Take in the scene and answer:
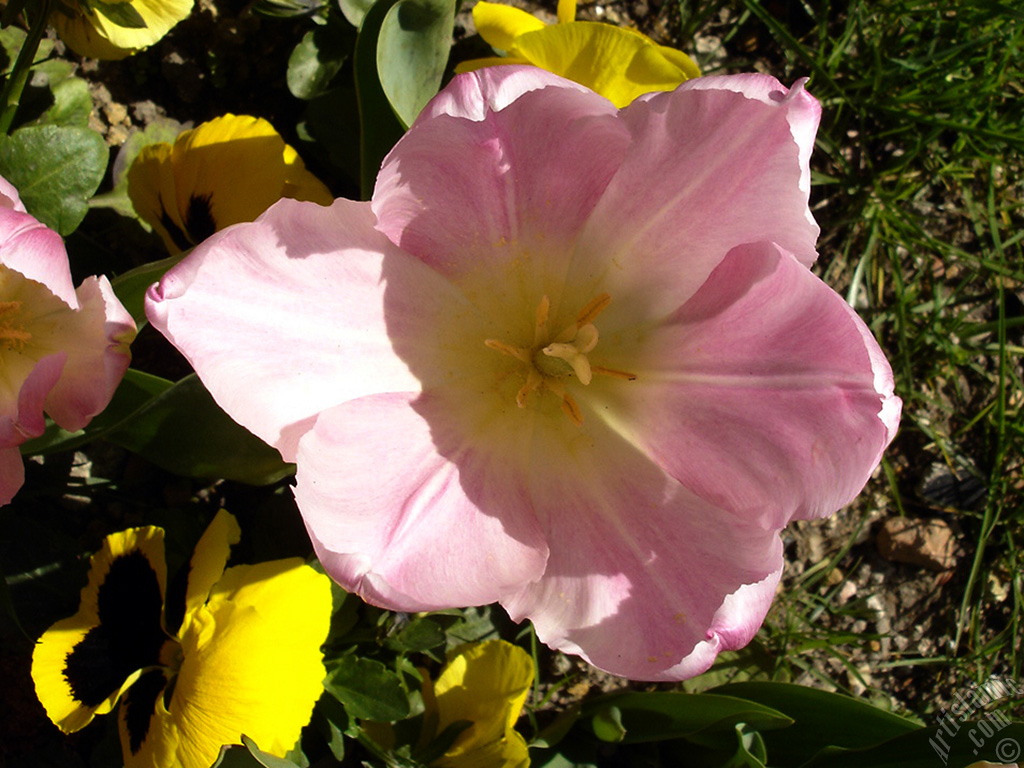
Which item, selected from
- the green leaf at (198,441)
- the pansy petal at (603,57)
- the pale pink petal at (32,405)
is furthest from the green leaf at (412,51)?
the pale pink petal at (32,405)

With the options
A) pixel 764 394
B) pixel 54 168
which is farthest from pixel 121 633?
pixel 764 394

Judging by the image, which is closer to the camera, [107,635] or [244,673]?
[244,673]

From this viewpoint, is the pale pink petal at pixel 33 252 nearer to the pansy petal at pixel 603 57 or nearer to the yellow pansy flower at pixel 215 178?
the yellow pansy flower at pixel 215 178

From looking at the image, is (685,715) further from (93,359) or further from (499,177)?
(93,359)

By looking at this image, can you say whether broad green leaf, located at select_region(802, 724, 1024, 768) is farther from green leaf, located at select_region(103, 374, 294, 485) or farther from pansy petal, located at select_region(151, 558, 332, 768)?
green leaf, located at select_region(103, 374, 294, 485)

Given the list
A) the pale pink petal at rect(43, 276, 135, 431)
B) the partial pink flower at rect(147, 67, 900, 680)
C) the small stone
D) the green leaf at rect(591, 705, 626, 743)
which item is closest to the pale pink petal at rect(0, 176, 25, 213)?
the pale pink petal at rect(43, 276, 135, 431)

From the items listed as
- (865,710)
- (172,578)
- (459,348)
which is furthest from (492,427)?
(865,710)

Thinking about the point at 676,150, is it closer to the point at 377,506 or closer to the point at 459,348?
the point at 459,348
